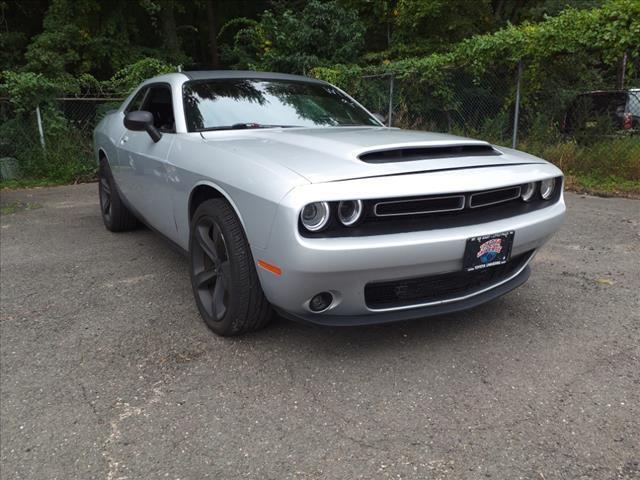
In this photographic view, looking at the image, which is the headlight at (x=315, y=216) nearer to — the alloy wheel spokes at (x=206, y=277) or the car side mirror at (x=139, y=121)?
the alloy wheel spokes at (x=206, y=277)

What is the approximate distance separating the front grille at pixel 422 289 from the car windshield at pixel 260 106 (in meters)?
1.53

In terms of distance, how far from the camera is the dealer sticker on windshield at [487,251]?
2.29m

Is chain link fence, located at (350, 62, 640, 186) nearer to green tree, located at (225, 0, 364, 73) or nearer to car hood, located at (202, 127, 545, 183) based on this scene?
green tree, located at (225, 0, 364, 73)

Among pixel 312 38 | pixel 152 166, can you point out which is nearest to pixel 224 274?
pixel 152 166

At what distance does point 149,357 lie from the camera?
2.60 m

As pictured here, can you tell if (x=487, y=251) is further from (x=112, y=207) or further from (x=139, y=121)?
(x=112, y=207)

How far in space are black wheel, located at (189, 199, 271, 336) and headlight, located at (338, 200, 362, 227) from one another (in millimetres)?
529

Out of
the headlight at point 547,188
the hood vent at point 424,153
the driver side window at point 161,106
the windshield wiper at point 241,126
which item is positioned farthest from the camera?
the driver side window at point 161,106

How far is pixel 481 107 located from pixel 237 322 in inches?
307

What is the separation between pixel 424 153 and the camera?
255cm

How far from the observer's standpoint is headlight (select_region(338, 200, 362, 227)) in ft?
7.02

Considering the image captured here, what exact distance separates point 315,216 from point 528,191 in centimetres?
127

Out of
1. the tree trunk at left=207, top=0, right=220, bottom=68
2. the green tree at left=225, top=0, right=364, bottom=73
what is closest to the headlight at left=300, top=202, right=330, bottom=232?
the green tree at left=225, top=0, right=364, bottom=73

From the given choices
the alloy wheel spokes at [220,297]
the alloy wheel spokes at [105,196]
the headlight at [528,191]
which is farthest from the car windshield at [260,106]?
the alloy wheel spokes at [105,196]
